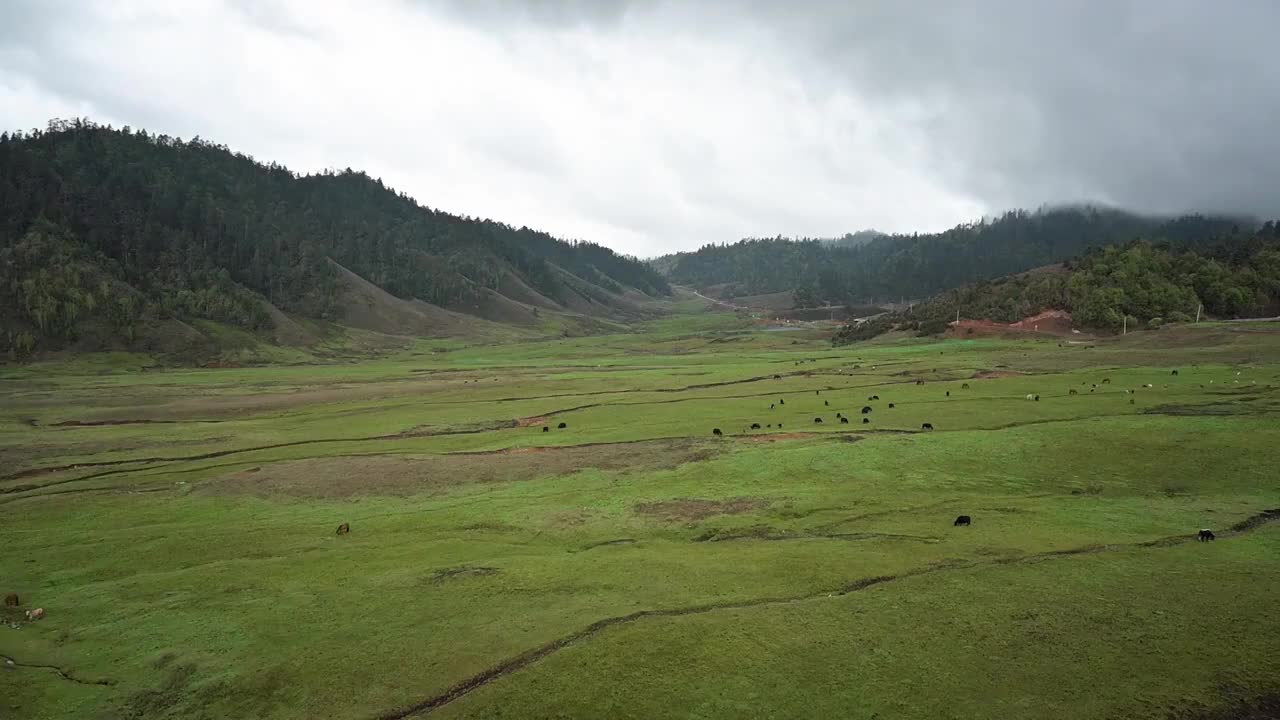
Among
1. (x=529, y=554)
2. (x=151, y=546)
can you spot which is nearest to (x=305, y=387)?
(x=151, y=546)

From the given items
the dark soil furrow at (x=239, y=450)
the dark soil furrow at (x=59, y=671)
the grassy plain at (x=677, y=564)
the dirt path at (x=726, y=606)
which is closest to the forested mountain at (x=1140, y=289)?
the grassy plain at (x=677, y=564)

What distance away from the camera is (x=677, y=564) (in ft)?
71.4

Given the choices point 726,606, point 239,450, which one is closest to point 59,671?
point 726,606

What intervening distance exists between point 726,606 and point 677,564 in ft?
12.1

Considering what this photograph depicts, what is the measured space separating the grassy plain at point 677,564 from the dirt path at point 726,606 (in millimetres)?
111

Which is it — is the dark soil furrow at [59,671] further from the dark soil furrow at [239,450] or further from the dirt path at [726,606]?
the dark soil furrow at [239,450]

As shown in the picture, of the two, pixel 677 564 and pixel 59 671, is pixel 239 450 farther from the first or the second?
pixel 677 564

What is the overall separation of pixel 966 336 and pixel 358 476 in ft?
368

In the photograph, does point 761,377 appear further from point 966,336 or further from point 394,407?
point 966,336

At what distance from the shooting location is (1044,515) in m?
25.5

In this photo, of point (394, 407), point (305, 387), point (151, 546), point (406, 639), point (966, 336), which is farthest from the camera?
point (966, 336)

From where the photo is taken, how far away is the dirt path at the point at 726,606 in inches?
583

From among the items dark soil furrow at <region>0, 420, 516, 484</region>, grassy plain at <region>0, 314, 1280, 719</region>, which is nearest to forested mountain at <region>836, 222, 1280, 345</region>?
grassy plain at <region>0, 314, 1280, 719</region>

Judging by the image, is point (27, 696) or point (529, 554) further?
point (529, 554)
